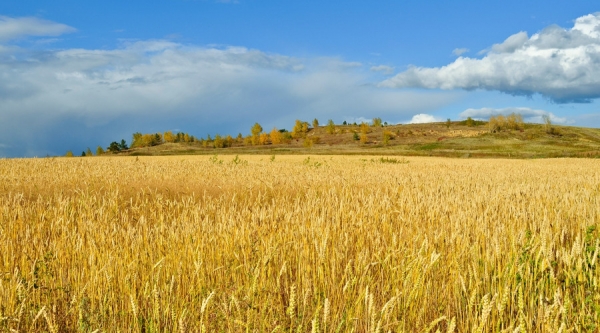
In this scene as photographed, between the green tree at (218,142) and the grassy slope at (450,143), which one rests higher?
the green tree at (218,142)

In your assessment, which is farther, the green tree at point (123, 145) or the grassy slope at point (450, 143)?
the green tree at point (123, 145)

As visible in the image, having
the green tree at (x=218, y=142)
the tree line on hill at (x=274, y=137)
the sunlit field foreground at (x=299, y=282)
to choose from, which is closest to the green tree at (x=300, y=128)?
the tree line on hill at (x=274, y=137)

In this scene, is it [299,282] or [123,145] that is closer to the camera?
[299,282]

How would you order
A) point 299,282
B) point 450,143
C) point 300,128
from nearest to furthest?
point 299,282 < point 450,143 < point 300,128

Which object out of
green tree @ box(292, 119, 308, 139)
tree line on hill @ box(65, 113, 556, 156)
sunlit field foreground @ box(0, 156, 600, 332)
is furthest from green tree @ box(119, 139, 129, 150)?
sunlit field foreground @ box(0, 156, 600, 332)

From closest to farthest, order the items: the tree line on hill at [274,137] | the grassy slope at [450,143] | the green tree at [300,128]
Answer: the grassy slope at [450,143]
the tree line on hill at [274,137]
the green tree at [300,128]

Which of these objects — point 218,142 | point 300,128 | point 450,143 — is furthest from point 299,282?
point 300,128

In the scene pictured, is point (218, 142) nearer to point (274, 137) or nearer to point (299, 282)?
point (274, 137)

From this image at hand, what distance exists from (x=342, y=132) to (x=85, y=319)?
137526mm

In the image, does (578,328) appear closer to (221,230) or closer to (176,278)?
(176,278)

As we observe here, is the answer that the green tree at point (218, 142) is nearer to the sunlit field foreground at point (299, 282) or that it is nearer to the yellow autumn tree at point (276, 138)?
the yellow autumn tree at point (276, 138)

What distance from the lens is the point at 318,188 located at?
32.9 feet

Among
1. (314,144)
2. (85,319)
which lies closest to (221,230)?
(85,319)

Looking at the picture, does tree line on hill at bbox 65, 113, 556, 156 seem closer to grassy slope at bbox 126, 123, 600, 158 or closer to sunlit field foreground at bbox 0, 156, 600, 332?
grassy slope at bbox 126, 123, 600, 158
